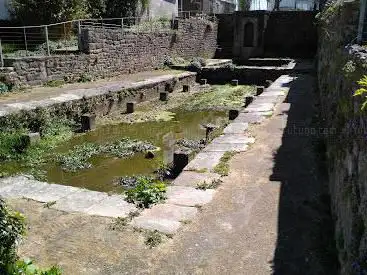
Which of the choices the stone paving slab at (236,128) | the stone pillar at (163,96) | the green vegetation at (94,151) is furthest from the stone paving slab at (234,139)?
the stone pillar at (163,96)

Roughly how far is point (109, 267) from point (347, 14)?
21.2 feet

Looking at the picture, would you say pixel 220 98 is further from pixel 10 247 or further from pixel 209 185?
pixel 10 247

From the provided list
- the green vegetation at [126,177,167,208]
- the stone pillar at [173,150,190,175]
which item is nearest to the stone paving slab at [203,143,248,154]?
the stone pillar at [173,150,190,175]

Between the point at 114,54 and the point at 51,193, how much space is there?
38.8ft

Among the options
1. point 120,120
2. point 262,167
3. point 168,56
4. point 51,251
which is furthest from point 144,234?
point 168,56

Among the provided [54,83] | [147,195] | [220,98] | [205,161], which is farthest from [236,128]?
[54,83]

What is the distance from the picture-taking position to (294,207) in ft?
16.1

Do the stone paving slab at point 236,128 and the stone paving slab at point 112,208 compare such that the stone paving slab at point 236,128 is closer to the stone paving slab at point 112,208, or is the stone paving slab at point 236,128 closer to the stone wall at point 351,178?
the stone wall at point 351,178

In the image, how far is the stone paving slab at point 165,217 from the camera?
14.6ft

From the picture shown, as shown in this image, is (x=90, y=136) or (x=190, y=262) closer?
(x=190, y=262)

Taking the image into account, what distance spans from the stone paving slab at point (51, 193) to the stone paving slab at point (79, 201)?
0.38ft

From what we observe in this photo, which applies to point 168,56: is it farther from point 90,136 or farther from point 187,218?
point 187,218

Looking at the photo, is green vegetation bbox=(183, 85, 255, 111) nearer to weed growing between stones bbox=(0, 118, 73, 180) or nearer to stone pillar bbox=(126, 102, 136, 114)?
stone pillar bbox=(126, 102, 136, 114)

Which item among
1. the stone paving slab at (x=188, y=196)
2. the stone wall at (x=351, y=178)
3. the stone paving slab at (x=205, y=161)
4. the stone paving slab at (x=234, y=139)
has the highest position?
the stone wall at (x=351, y=178)
